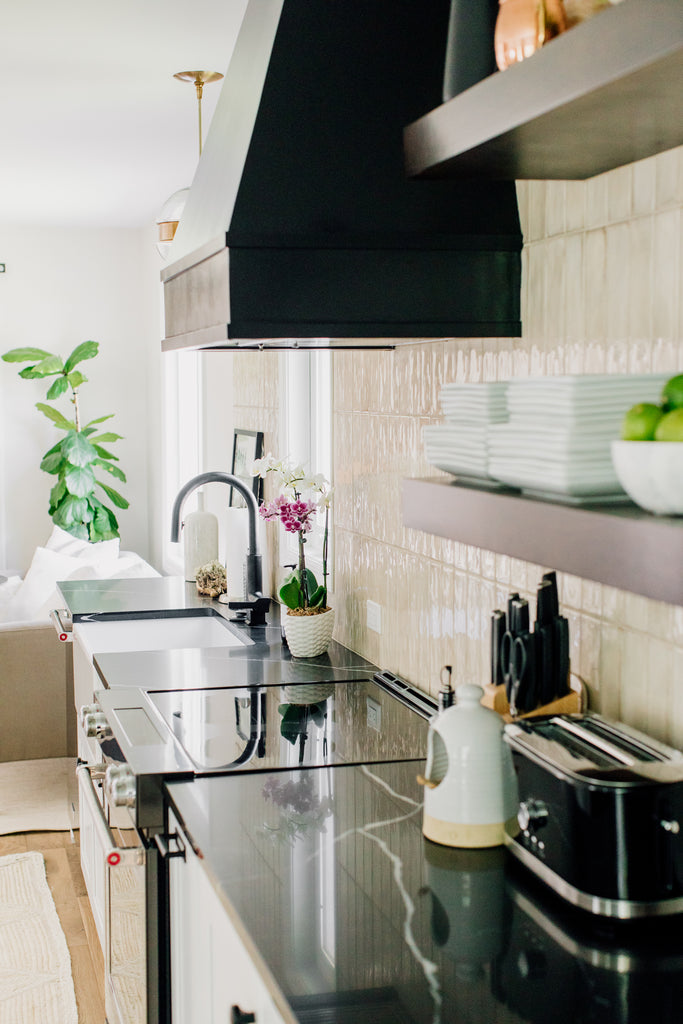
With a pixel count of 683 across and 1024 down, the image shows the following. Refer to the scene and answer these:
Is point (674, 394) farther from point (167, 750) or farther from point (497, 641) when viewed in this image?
point (167, 750)

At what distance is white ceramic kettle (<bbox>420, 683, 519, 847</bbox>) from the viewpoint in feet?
4.80

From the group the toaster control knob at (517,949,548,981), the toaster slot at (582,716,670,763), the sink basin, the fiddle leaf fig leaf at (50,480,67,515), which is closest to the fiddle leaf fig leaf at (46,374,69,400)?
the fiddle leaf fig leaf at (50,480,67,515)

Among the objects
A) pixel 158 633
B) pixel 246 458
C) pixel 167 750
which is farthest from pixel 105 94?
pixel 167 750

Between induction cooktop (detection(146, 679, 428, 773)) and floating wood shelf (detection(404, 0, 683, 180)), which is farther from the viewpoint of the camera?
induction cooktop (detection(146, 679, 428, 773))

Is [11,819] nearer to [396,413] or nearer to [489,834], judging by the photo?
[396,413]

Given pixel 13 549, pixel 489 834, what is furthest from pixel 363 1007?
pixel 13 549

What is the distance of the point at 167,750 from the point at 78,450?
17.4 feet

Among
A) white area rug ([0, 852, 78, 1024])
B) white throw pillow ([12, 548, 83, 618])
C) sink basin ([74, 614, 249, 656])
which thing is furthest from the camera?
white throw pillow ([12, 548, 83, 618])

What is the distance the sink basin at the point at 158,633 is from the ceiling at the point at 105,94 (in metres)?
1.71

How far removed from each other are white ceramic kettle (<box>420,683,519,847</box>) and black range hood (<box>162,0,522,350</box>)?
697 mm

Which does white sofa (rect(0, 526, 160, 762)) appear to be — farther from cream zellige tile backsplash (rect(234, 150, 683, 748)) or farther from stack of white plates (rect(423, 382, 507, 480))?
stack of white plates (rect(423, 382, 507, 480))

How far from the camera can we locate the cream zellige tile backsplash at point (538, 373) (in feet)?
4.89

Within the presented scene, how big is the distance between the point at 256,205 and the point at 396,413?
723 millimetres

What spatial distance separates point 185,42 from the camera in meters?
3.38
